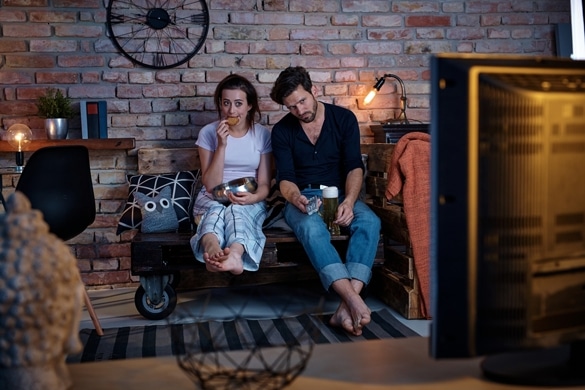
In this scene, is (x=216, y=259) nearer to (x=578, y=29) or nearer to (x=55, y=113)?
(x=55, y=113)

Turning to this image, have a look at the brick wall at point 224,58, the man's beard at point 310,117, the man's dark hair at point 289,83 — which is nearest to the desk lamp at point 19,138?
the brick wall at point 224,58

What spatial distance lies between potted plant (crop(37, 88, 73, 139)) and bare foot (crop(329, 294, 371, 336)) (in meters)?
1.77

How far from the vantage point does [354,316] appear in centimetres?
302

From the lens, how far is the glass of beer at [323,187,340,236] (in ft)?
10.8

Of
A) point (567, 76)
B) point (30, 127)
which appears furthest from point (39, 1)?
point (567, 76)

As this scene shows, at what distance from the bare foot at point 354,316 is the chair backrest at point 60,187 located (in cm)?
115

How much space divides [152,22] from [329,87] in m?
1.05

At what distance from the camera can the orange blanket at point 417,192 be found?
3.20 meters

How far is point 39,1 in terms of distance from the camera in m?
3.90

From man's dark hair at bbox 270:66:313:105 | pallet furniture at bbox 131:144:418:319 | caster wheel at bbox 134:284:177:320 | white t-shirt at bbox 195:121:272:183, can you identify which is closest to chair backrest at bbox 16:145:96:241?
pallet furniture at bbox 131:144:418:319

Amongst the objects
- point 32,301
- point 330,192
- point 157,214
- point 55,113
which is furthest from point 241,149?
point 32,301

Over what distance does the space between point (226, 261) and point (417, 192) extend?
2.89ft

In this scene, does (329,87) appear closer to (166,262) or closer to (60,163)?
(166,262)

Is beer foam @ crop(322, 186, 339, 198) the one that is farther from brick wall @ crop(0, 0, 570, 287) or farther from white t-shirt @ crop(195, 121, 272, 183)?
brick wall @ crop(0, 0, 570, 287)
